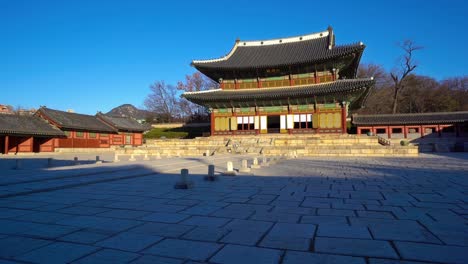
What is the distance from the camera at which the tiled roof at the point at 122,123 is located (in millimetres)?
40594

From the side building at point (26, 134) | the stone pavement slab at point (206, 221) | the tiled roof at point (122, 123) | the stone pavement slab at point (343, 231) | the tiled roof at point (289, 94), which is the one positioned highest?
the tiled roof at point (289, 94)

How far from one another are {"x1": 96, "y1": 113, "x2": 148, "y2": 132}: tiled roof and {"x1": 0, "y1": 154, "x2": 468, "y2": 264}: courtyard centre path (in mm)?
34734

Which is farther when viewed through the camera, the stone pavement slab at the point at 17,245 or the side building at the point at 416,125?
the side building at the point at 416,125

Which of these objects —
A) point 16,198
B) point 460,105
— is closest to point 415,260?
point 16,198

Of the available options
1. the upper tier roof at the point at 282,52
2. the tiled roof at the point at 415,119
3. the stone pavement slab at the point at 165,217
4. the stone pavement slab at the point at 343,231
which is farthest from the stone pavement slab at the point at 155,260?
the tiled roof at the point at 415,119

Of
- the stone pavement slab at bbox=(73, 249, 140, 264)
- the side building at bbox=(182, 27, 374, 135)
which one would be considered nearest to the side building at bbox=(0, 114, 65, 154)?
the side building at bbox=(182, 27, 374, 135)

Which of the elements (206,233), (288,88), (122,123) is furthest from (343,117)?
(122,123)

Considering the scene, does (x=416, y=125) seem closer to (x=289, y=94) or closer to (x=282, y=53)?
Result: (x=289, y=94)

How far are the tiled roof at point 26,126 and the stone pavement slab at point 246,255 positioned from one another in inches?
1224

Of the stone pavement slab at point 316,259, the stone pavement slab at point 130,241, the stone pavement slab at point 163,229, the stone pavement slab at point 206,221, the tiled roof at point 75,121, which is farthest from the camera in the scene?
the tiled roof at point 75,121

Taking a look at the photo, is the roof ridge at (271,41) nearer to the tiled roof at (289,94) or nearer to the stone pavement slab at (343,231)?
the tiled roof at (289,94)

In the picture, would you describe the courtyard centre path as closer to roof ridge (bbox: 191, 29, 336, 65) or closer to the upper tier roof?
the upper tier roof

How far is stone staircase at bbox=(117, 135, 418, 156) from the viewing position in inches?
799

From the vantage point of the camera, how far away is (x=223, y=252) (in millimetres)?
3154
